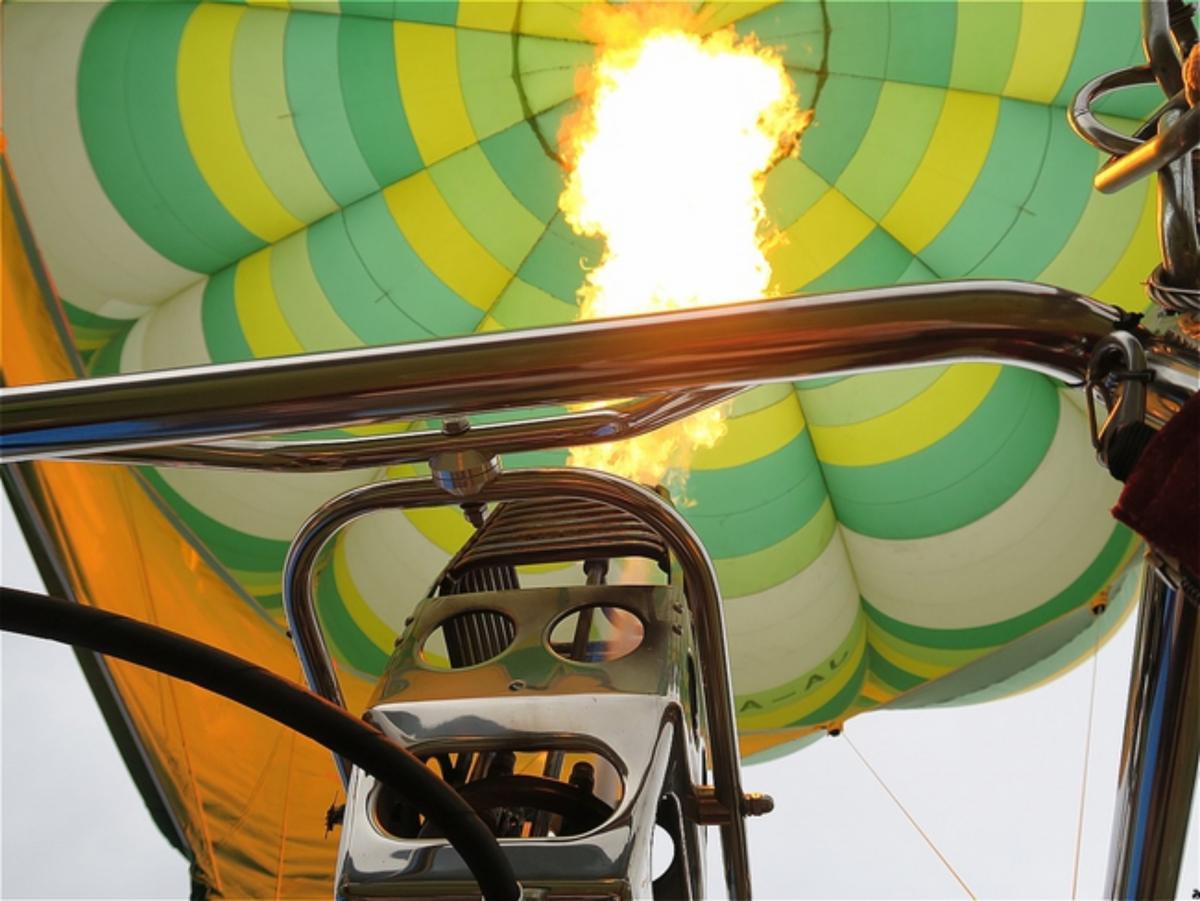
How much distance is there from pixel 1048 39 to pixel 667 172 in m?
1.41

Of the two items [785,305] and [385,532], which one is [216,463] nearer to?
[785,305]

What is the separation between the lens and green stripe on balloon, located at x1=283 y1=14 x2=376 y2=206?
3.83 m

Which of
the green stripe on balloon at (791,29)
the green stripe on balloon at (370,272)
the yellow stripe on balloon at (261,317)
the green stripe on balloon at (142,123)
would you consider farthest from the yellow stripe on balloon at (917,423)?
the green stripe on balloon at (142,123)

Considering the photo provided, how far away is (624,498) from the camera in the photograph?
726 mm

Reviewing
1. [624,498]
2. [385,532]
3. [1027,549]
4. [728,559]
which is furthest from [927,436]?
[624,498]

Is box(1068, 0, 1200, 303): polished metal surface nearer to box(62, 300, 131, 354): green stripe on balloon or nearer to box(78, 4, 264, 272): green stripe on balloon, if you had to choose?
box(78, 4, 264, 272): green stripe on balloon

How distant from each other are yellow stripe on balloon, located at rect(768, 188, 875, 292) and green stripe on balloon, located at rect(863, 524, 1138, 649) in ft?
4.46

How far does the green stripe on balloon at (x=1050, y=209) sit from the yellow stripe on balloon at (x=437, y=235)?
1.79m

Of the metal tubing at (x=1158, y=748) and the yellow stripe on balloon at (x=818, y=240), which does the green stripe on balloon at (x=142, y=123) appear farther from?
the metal tubing at (x=1158, y=748)

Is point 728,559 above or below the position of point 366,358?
above

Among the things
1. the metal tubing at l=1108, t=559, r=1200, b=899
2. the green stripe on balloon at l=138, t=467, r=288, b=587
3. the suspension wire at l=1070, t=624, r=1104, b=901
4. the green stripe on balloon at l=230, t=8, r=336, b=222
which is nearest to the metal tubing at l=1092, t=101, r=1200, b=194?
the metal tubing at l=1108, t=559, r=1200, b=899

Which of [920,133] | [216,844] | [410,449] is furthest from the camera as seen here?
[920,133]

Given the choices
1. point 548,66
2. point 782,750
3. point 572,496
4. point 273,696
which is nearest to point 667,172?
point 548,66

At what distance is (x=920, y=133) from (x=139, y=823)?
3.25m
